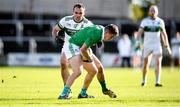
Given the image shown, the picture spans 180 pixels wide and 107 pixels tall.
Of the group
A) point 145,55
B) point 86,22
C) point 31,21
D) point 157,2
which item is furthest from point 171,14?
point 86,22

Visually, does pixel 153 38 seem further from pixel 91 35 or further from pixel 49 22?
pixel 49 22

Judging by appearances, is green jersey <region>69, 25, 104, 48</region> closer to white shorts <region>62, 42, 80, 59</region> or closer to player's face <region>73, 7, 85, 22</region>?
white shorts <region>62, 42, 80, 59</region>

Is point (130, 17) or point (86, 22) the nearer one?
point (86, 22)

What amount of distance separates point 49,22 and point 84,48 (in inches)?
1764

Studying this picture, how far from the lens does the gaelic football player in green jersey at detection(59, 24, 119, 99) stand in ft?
55.5

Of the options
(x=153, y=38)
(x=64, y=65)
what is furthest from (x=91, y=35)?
(x=153, y=38)

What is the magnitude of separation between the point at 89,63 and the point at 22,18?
148ft

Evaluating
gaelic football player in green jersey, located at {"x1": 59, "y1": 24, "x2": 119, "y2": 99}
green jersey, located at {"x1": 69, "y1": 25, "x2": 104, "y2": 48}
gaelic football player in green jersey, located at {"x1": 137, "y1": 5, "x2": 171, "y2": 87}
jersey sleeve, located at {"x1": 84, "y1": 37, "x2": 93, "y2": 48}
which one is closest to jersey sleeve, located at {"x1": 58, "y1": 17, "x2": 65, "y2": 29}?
gaelic football player in green jersey, located at {"x1": 59, "y1": 24, "x2": 119, "y2": 99}

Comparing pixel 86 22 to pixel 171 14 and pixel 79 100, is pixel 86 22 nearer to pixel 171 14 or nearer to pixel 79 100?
pixel 79 100

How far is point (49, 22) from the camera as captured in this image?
6166 cm

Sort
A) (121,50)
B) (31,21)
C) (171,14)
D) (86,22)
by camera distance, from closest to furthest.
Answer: (86,22) → (121,50) → (31,21) → (171,14)

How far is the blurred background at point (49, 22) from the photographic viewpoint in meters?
55.3

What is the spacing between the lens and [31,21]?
61.8m

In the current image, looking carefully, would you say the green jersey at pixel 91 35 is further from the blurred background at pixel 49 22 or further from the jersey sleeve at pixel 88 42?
the blurred background at pixel 49 22
